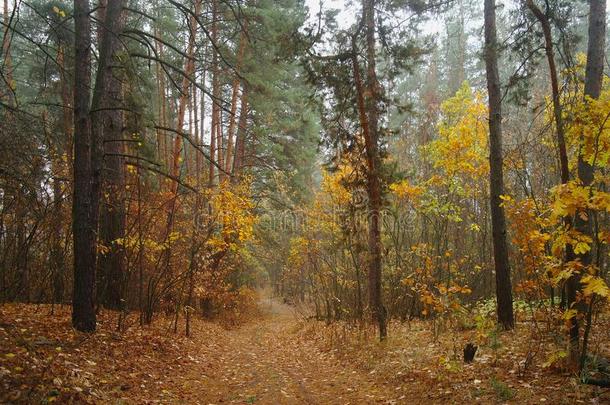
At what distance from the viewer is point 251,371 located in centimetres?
828

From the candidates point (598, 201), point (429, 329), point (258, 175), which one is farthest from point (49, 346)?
point (258, 175)

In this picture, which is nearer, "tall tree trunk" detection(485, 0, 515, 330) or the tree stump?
the tree stump

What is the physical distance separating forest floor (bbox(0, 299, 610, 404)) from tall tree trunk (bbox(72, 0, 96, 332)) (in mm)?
786

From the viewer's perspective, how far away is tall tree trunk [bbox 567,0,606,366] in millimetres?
5285

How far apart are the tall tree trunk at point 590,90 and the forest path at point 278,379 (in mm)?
2742

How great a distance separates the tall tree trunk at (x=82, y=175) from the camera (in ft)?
21.2

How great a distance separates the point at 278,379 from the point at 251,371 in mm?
963

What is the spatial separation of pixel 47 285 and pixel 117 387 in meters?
4.97

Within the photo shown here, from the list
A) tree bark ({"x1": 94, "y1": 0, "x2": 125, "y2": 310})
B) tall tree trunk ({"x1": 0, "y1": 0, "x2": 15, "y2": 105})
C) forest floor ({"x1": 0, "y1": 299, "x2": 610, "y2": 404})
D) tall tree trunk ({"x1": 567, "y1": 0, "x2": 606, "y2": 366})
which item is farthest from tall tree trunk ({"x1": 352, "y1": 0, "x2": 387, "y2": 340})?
tall tree trunk ({"x1": 0, "y1": 0, "x2": 15, "y2": 105})

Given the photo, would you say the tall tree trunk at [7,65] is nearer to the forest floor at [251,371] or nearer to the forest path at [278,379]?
the forest floor at [251,371]

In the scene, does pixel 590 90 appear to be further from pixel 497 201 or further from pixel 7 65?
pixel 7 65

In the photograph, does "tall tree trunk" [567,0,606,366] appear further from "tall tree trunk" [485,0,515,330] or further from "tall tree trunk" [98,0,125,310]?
"tall tree trunk" [98,0,125,310]

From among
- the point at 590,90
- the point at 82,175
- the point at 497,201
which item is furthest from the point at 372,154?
the point at 82,175

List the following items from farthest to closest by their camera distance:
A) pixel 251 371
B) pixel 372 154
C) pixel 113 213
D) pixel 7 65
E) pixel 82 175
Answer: pixel 7 65, pixel 372 154, pixel 113 213, pixel 251 371, pixel 82 175
